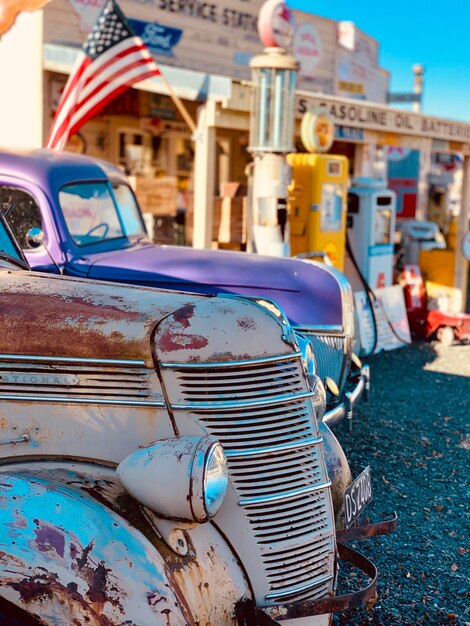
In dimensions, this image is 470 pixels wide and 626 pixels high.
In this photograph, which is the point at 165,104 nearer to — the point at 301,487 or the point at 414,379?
the point at 414,379

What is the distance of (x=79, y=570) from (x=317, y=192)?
7281 mm

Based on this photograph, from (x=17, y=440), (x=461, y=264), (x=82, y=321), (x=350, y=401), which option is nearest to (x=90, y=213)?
(x=350, y=401)

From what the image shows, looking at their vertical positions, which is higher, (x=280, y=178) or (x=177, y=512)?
(x=280, y=178)

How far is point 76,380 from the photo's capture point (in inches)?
102

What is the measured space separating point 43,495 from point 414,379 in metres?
6.53

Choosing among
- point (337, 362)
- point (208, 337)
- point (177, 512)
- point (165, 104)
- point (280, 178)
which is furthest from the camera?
point (165, 104)

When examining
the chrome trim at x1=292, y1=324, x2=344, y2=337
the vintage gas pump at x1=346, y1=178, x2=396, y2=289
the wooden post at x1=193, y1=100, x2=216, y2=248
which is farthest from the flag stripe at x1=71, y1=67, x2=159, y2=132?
the chrome trim at x1=292, y1=324, x2=344, y2=337

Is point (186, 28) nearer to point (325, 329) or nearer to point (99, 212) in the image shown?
point (99, 212)

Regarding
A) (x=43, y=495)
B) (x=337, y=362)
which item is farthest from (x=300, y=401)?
(x=337, y=362)

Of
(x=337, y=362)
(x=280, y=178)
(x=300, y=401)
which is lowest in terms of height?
(x=337, y=362)

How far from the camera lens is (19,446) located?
8.61 ft

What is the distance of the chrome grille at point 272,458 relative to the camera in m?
2.54

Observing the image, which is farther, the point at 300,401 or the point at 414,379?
the point at 414,379

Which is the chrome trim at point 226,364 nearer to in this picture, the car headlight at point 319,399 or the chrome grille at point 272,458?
the chrome grille at point 272,458
